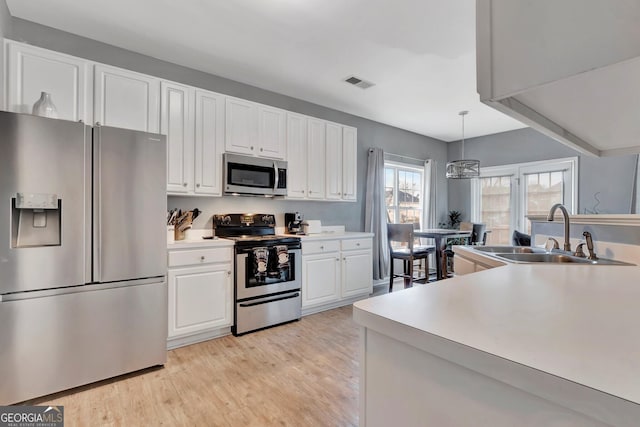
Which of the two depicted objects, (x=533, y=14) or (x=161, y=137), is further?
(x=161, y=137)

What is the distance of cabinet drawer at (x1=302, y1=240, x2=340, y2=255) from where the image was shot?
350 cm

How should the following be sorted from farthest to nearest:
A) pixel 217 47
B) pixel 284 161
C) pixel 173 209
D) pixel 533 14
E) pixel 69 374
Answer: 1. pixel 284 161
2. pixel 173 209
3. pixel 217 47
4. pixel 69 374
5. pixel 533 14

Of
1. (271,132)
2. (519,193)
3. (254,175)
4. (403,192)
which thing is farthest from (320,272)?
(519,193)

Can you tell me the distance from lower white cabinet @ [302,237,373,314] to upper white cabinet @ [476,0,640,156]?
9.40 ft

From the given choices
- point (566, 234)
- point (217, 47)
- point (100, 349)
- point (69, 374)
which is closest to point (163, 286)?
point (100, 349)

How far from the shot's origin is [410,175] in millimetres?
5754

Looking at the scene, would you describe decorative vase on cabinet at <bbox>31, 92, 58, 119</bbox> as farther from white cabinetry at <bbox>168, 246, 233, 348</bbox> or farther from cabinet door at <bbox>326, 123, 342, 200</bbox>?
cabinet door at <bbox>326, 123, 342, 200</bbox>

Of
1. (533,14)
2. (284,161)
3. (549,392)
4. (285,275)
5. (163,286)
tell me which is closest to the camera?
(549,392)

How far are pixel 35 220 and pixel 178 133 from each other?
4.28ft

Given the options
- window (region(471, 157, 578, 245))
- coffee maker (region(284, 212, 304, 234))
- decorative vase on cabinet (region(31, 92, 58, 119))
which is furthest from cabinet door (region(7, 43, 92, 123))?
window (region(471, 157, 578, 245))

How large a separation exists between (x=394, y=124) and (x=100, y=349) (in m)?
4.83

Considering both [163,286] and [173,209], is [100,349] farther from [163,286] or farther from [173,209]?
[173,209]

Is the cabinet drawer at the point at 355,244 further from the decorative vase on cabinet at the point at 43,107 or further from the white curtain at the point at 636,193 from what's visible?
the white curtain at the point at 636,193

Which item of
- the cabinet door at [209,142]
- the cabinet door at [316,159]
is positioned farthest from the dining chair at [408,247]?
the cabinet door at [209,142]
